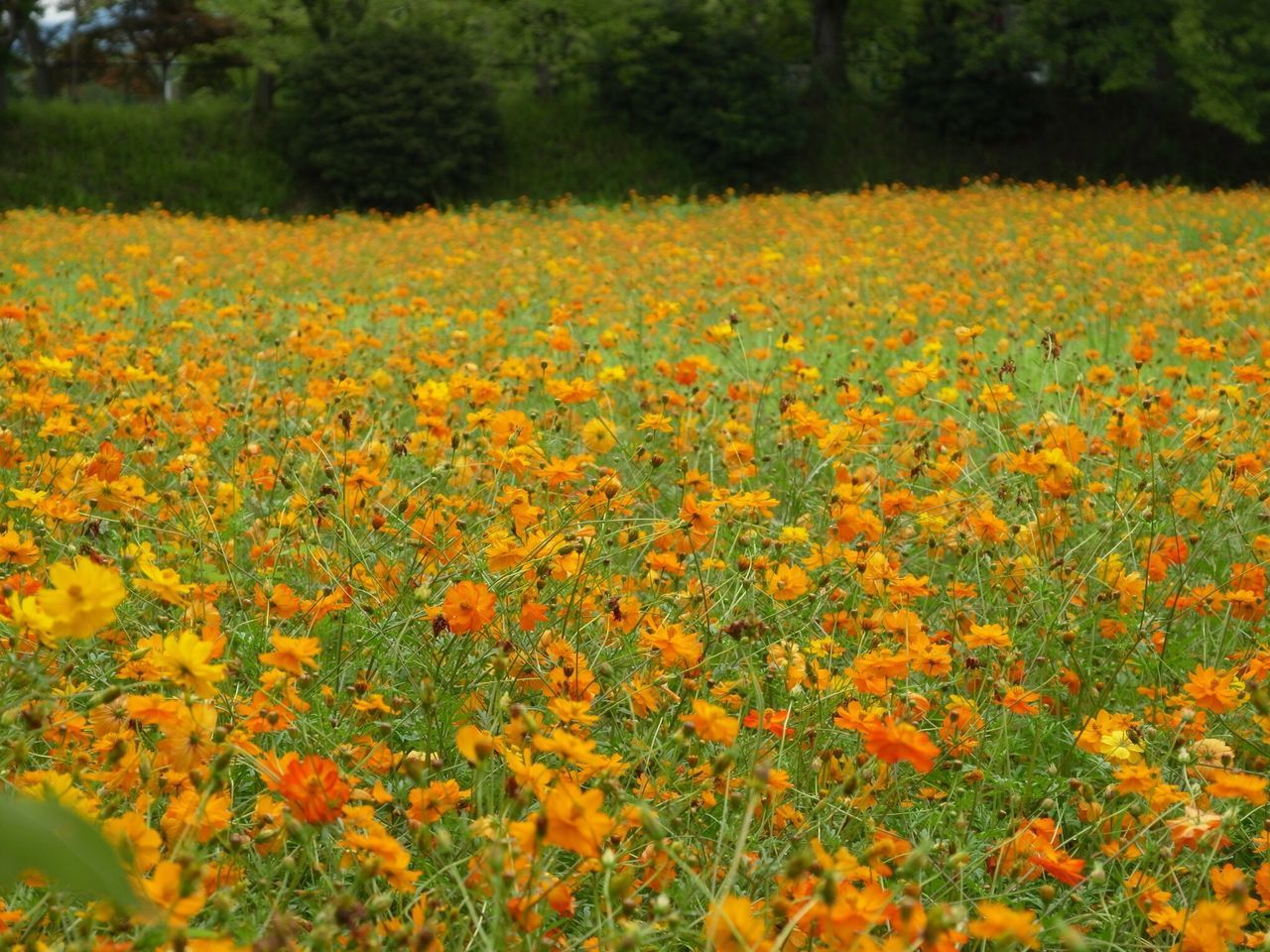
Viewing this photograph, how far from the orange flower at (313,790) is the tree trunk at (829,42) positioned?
2114 centimetres

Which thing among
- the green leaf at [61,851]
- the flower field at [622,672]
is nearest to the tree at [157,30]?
the flower field at [622,672]

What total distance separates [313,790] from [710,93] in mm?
18549

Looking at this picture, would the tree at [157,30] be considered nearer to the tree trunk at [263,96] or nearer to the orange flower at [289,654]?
the tree trunk at [263,96]

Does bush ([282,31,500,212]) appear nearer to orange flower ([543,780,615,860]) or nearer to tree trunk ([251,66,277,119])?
tree trunk ([251,66,277,119])

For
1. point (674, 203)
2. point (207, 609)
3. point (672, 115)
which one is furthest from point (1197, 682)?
point (672, 115)

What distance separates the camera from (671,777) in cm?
166

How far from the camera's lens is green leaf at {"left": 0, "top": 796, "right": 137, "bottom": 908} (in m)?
0.45

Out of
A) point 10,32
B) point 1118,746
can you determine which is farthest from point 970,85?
point 1118,746

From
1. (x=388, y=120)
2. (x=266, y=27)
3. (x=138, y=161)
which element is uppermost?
(x=266, y=27)

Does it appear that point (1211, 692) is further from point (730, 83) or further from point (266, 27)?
point (266, 27)

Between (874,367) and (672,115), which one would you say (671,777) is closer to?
(874,367)

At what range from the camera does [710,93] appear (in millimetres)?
18656

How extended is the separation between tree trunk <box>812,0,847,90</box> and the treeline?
0.04 m

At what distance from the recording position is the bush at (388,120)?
16781 mm
